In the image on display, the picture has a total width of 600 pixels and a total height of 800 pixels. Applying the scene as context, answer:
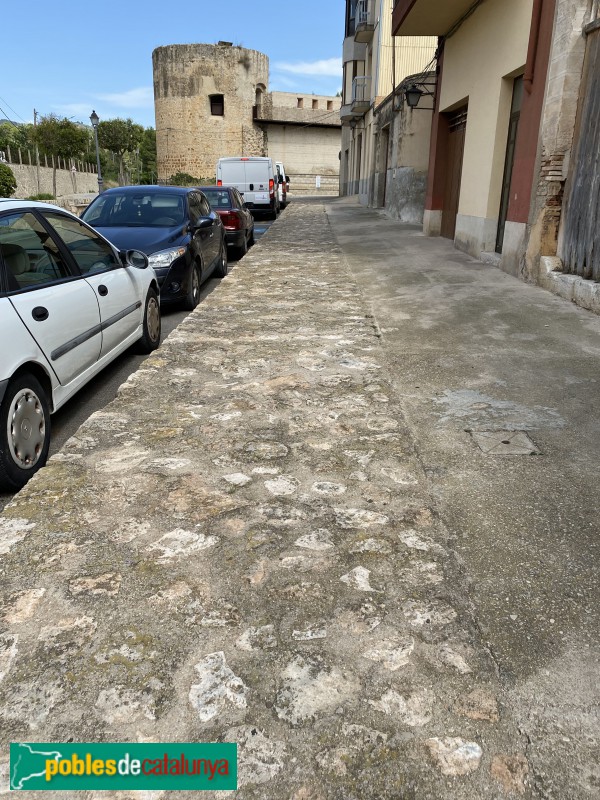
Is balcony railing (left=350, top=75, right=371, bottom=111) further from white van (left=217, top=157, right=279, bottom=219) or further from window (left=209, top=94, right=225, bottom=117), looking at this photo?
window (left=209, top=94, right=225, bottom=117)

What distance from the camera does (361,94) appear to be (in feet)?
87.8

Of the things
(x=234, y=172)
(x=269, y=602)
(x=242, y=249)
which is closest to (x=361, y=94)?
(x=234, y=172)

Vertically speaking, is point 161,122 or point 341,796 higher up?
point 161,122

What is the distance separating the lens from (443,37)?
12.7 m

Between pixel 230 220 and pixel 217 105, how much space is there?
126 feet

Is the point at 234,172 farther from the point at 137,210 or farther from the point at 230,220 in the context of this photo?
the point at 137,210

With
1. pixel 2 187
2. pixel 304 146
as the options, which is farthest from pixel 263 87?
pixel 2 187

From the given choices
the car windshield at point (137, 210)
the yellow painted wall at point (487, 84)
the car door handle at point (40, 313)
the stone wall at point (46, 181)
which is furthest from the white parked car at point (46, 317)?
the stone wall at point (46, 181)

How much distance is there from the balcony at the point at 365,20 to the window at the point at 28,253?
26660 millimetres

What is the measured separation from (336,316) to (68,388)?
332 centimetres

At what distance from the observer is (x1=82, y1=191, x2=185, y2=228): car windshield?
7719 millimetres

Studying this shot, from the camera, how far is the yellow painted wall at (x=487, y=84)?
868 centimetres

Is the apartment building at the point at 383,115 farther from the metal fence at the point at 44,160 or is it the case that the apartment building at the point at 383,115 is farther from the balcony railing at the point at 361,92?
the metal fence at the point at 44,160

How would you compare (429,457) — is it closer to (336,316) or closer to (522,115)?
(336,316)
